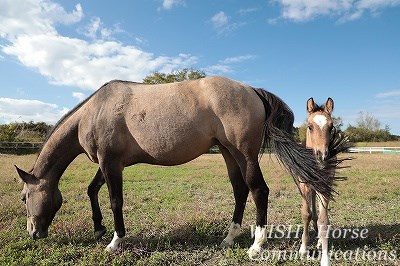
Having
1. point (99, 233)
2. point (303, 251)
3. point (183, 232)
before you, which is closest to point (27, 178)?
point (99, 233)

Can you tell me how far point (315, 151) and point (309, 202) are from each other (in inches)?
35.3

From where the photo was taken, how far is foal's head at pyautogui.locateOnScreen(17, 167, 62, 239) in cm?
465

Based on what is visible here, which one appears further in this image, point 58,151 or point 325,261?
point 58,151

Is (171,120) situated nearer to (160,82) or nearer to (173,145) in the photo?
(173,145)

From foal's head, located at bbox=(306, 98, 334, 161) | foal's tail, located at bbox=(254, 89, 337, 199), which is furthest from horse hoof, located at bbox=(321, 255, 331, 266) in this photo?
foal's head, located at bbox=(306, 98, 334, 161)

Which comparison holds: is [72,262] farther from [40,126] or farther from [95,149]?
[40,126]

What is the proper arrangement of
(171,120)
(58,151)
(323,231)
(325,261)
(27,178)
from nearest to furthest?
(325,261) < (323,231) < (171,120) < (27,178) < (58,151)

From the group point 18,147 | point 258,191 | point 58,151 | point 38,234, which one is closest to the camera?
point 258,191

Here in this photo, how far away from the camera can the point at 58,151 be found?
489 cm

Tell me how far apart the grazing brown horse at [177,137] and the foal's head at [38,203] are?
14mm

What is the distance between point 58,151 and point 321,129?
13.1 ft

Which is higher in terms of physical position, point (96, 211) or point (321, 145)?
point (321, 145)

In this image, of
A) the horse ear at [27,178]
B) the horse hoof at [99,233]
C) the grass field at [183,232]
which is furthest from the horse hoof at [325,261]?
the horse ear at [27,178]

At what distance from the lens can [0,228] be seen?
5211mm
